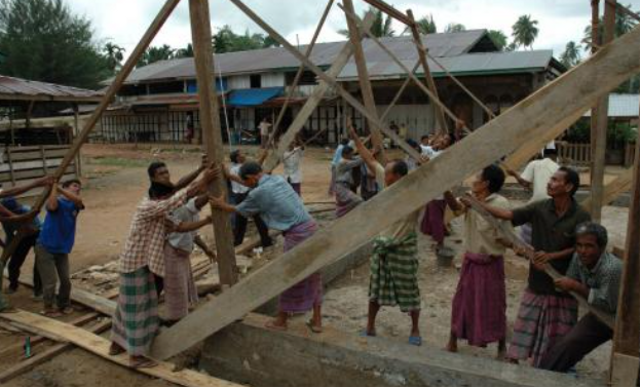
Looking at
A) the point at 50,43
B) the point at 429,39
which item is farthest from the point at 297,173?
the point at 50,43

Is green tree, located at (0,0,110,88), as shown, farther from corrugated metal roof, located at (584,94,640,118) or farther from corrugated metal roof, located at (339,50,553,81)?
corrugated metal roof, located at (584,94,640,118)

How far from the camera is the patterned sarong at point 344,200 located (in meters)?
6.34

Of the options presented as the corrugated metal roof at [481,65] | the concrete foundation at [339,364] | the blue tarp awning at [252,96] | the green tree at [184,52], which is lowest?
the concrete foundation at [339,364]

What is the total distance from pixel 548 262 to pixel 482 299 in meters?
0.63

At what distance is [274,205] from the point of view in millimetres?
3705

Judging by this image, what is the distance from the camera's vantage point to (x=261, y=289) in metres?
3.05

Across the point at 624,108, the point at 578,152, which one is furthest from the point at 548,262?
the point at 624,108

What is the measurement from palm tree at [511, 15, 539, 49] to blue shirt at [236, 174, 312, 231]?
51.5 meters

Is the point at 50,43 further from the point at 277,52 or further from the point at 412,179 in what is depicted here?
the point at 412,179

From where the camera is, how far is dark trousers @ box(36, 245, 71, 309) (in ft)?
14.9

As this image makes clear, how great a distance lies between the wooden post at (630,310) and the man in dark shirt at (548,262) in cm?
60

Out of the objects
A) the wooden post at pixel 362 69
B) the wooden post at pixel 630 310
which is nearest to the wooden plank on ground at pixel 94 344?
the wooden post at pixel 630 310

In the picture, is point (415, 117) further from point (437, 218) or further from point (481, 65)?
point (437, 218)

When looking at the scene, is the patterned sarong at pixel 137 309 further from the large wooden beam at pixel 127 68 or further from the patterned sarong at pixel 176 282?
the large wooden beam at pixel 127 68
